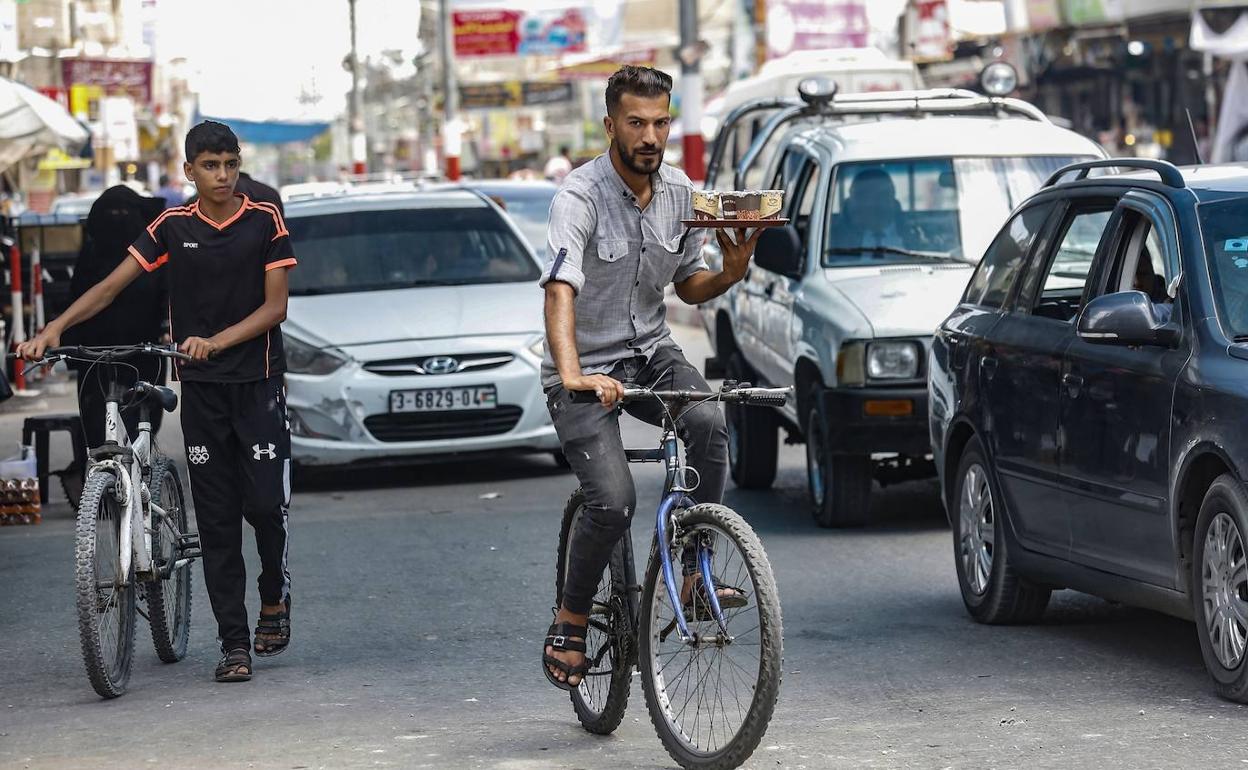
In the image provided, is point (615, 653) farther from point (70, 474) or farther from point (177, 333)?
point (70, 474)

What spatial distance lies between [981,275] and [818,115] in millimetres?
4431

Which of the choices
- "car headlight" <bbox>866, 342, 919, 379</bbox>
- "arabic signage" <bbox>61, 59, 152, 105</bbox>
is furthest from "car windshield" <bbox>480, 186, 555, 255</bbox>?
"arabic signage" <bbox>61, 59, 152, 105</bbox>

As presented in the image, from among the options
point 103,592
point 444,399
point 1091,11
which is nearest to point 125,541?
point 103,592

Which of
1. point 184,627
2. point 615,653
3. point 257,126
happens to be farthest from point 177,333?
point 257,126

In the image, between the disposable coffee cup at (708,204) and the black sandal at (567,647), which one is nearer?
the disposable coffee cup at (708,204)

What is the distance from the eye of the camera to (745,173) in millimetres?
13039

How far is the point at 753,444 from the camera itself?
479 inches

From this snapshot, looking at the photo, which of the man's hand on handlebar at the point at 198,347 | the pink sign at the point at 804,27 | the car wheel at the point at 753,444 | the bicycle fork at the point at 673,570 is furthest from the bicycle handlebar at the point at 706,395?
the pink sign at the point at 804,27

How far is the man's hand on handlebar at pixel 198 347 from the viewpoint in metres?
7.00

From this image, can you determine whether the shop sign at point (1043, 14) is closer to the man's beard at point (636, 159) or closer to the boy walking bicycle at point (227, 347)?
the boy walking bicycle at point (227, 347)

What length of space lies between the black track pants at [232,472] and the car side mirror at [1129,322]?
2638mm

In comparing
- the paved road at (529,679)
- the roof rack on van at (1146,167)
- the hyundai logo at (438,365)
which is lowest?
the paved road at (529,679)

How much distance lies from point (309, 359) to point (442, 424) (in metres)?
0.83

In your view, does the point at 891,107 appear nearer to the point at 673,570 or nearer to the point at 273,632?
the point at 273,632
